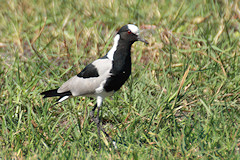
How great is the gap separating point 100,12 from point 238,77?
8.81ft

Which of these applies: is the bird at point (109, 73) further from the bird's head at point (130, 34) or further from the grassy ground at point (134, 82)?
the grassy ground at point (134, 82)

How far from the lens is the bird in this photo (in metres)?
3.99

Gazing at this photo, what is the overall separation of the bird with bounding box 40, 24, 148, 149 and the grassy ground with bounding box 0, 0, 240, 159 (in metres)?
0.25

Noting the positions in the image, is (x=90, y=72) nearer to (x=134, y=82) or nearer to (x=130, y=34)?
(x=130, y=34)

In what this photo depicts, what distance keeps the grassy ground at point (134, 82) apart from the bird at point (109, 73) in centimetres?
25

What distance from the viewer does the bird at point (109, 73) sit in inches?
157

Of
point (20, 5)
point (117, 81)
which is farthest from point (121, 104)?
point (20, 5)

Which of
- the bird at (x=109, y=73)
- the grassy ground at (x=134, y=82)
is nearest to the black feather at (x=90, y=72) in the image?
the bird at (x=109, y=73)

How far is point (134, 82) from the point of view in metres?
4.72

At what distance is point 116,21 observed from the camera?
20.3ft

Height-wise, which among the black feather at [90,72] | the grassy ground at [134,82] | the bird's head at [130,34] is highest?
the bird's head at [130,34]

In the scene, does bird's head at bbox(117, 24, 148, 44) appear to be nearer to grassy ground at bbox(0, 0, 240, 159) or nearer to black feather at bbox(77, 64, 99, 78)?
black feather at bbox(77, 64, 99, 78)

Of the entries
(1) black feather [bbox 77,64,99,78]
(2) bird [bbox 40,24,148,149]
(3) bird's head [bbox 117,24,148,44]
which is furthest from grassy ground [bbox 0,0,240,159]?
(3) bird's head [bbox 117,24,148,44]

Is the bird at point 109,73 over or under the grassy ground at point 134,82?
over
